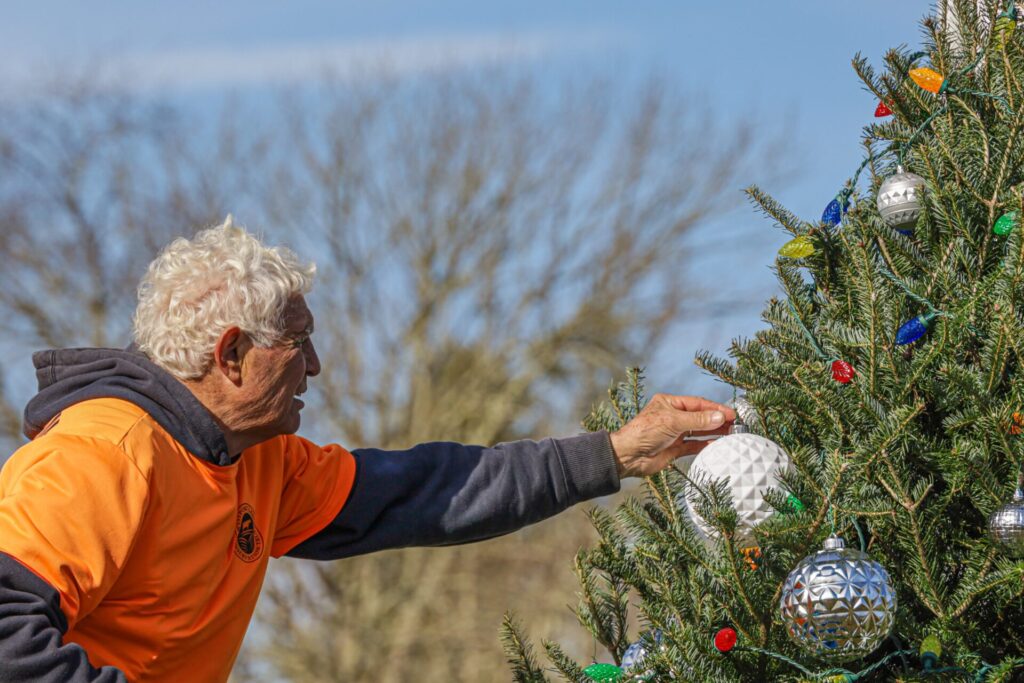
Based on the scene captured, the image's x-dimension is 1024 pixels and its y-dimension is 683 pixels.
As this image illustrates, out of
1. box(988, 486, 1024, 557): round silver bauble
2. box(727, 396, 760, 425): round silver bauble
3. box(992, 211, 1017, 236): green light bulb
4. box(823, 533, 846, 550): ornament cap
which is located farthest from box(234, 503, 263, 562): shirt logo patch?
box(992, 211, 1017, 236): green light bulb

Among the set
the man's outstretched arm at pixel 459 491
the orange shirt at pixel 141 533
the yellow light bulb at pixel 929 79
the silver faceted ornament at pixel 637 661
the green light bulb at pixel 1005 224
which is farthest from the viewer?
the man's outstretched arm at pixel 459 491

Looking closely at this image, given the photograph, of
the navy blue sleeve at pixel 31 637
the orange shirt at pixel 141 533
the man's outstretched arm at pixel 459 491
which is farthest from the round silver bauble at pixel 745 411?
the navy blue sleeve at pixel 31 637

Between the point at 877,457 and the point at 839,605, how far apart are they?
0.90 feet

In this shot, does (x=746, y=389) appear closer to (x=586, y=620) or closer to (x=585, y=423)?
(x=585, y=423)

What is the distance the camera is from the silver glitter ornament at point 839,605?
1835mm

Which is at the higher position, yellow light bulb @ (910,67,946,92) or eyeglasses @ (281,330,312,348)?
yellow light bulb @ (910,67,946,92)

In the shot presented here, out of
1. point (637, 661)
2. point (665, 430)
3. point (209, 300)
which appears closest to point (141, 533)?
point (209, 300)

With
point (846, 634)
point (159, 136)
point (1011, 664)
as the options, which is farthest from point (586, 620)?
point (159, 136)

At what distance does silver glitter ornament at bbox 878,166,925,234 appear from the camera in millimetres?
2213

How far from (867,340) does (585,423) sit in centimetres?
73

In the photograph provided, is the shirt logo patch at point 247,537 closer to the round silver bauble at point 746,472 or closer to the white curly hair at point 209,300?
the white curly hair at point 209,300

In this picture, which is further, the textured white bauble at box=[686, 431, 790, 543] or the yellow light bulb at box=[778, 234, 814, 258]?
the yellow light bulb at box=[778, 234, 814, 258]

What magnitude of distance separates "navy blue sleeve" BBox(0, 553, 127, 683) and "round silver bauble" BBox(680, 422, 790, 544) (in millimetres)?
A: 1091

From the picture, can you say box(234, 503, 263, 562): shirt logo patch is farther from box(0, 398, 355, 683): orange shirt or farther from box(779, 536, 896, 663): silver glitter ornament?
box(779, 536, 896, 663): silver glitter ornament
